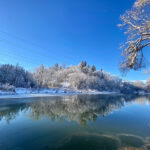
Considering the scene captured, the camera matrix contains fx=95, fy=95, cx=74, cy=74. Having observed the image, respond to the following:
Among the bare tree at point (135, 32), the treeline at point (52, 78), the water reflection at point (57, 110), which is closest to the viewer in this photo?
the bare tree at point (135, 32)

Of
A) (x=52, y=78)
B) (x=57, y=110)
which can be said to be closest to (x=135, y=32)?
(x=57, y=110)

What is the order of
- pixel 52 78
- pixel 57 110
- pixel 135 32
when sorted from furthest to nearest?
pixel 52 78, pixel 57 110, pixel 135 32

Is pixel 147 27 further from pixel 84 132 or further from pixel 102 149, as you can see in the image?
pixel 84 132

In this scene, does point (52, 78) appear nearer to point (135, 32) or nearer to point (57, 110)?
point (57, 110)

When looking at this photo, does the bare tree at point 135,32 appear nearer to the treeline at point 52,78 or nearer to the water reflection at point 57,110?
the water reflection at point 57,110

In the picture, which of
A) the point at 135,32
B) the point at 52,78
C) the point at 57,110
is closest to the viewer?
the point at 135,32

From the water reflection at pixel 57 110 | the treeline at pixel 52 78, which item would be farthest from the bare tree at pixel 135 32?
the treeline at pixel 52 78

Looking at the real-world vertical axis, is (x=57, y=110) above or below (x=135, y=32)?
below

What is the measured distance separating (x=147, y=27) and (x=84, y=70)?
46.3 metres

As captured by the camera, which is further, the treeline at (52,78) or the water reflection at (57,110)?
the treeline at (52,78)

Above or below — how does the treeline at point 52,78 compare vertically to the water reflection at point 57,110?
above

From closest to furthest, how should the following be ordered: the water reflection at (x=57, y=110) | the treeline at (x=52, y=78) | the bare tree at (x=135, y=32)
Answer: the bare tree at (x=135, y=32)
the water reflection at (x=57, y=110)
the treeline at (x=52, y=78)

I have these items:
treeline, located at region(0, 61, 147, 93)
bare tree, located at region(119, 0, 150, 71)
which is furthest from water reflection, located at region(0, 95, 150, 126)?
treeline, located at region(0, 61, 147, 93)

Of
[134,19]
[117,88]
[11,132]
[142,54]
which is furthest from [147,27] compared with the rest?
[117,88]
